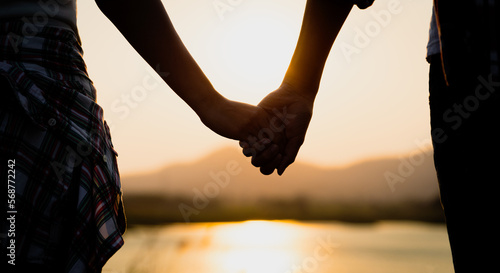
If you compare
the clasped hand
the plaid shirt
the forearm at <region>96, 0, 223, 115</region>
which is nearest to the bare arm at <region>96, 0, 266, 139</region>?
the forearm at <region>96, 0, 223, 115</region>

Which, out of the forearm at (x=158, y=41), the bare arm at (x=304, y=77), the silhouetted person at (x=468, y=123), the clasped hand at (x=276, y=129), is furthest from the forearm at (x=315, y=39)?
the silhouetted person at (x=468, y=123)

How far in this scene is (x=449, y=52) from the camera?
1.08m

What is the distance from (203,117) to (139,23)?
57 centimetres

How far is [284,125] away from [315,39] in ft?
1.90

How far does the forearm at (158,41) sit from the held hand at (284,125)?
66 centimetres

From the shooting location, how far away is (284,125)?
99.0 inches

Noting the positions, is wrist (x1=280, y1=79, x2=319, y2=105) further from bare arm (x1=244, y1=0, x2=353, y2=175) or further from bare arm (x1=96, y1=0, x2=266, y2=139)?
bare arm (x1=96, y1=0, x2=266, y2=139)

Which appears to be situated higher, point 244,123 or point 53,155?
point 53,155

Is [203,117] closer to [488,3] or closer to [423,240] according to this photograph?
[488,3]

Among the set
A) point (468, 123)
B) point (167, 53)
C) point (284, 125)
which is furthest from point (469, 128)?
point (284, 125)

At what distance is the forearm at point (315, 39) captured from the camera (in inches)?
85.3

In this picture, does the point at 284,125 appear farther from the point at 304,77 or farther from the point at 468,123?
→ the point at 468,123

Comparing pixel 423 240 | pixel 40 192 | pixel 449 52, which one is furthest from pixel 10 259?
pixel 423 240

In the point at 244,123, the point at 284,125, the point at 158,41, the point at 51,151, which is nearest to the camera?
the point at 51,151
